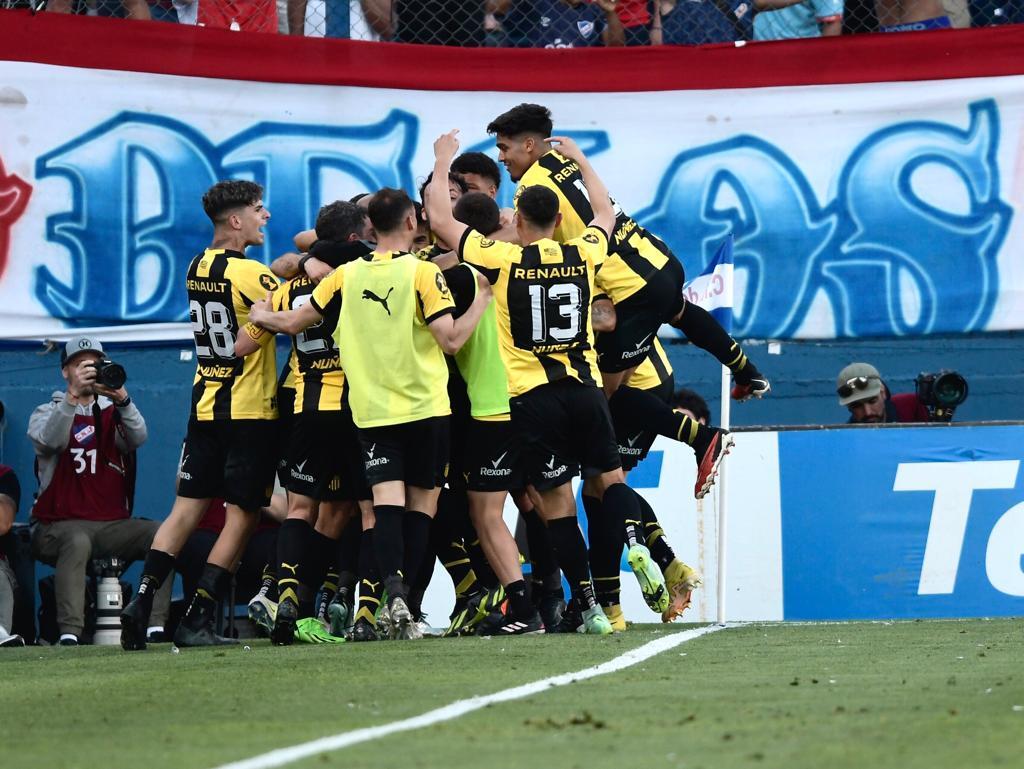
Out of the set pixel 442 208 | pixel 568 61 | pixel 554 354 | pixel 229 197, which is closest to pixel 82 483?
pixel 229 197

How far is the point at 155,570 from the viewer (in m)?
8.35

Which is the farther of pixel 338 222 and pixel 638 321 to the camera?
pixel 638 321

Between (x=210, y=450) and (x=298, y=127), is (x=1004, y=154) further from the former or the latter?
(x=210, y=450)

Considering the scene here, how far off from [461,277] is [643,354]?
1475 mm

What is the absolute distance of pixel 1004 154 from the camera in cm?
1210

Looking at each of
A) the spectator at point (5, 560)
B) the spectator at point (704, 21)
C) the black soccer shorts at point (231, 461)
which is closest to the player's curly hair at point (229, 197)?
the black soccer shorts at point (231, 461)

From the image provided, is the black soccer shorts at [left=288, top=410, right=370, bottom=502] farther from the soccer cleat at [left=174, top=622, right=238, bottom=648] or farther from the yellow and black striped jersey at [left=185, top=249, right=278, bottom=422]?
the soccer cleat at [left=174, top=622, right=238, bottom=648]

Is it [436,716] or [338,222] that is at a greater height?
[338,222]

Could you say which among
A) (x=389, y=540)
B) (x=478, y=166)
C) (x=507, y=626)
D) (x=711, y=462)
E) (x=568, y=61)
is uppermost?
(x=568, y=61)

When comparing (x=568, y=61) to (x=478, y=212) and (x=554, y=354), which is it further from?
(x=554, y=354)

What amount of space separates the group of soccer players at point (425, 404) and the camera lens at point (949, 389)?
7.51 feet

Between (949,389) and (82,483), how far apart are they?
5.26 meters

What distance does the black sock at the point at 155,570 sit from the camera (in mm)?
8260

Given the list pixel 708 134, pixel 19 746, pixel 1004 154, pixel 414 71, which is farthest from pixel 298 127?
pixel 19 746
